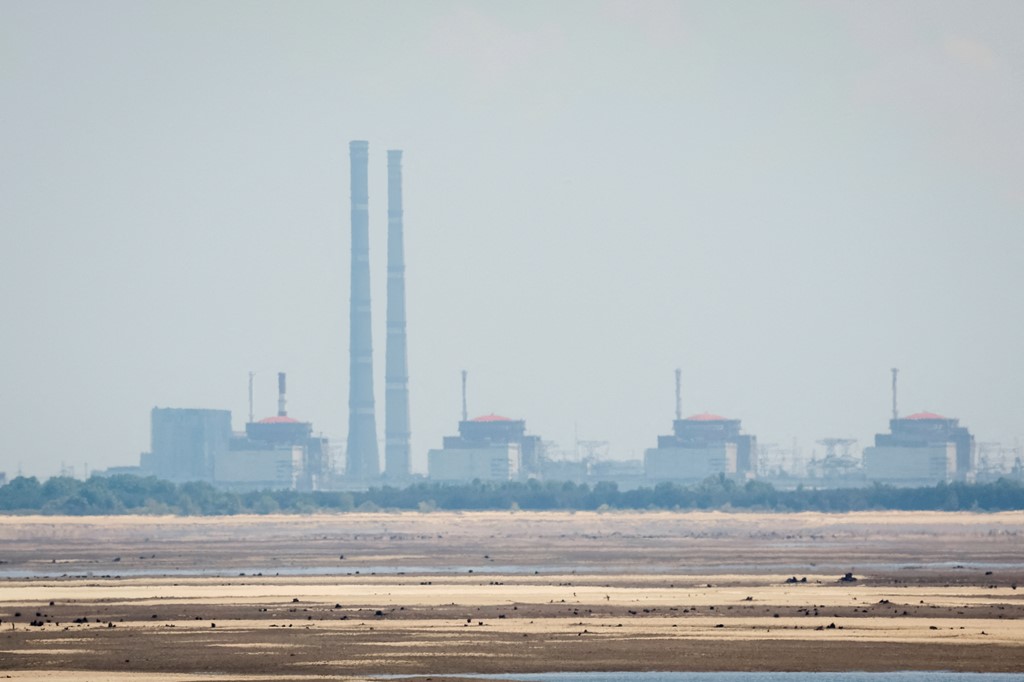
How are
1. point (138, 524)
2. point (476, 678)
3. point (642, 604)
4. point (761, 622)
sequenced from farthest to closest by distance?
point (138, 524), point (642, 604), point (761, 622), point (476, 678)

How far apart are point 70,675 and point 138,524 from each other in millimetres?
139108

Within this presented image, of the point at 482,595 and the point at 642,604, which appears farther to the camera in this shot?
the point at 482,595

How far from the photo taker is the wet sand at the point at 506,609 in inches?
1945

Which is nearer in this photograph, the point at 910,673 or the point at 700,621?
the point at 910,673

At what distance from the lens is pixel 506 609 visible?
64.1 metres

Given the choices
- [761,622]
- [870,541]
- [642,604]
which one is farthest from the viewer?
[870,541]

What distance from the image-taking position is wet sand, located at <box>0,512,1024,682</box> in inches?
1945

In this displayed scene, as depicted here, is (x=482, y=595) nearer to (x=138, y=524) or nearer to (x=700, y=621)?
(x=700, y=621)

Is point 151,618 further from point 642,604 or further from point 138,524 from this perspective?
point 138,524

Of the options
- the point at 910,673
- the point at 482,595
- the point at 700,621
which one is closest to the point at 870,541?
the point at 482,595

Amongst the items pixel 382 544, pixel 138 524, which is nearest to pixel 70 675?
pixel 382 544

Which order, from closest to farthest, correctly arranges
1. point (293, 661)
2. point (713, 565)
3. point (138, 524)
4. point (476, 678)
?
point (476, 678)
point (293, 661)
point (713, 565)
point (138, 524)

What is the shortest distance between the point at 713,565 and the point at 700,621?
34.4 m

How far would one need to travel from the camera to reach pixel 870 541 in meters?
129
